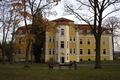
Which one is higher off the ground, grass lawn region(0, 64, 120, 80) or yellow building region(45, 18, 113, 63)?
yellow building region(45, 18, 113, 63)

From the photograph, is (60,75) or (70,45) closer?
(60,75)

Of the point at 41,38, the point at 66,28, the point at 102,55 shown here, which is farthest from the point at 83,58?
the point at 41,38

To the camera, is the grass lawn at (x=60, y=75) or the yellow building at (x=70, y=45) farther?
the yellow building at (x=70, y=45)

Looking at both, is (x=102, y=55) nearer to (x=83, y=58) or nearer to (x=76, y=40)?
(x=83, y=58)

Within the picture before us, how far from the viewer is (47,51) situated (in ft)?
→ 119

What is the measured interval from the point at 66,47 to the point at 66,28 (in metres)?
5.37

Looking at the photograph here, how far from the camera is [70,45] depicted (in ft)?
120

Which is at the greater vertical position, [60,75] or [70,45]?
[70,45]

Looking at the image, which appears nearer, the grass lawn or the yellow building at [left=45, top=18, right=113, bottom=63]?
the grass lawn

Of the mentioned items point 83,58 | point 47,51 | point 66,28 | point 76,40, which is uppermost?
point 66,28

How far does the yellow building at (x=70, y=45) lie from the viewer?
33.6 meters

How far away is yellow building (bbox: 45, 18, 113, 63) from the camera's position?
110 ft

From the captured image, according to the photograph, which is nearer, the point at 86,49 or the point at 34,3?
the point at 34,3

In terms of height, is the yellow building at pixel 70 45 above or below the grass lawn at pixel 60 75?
above
